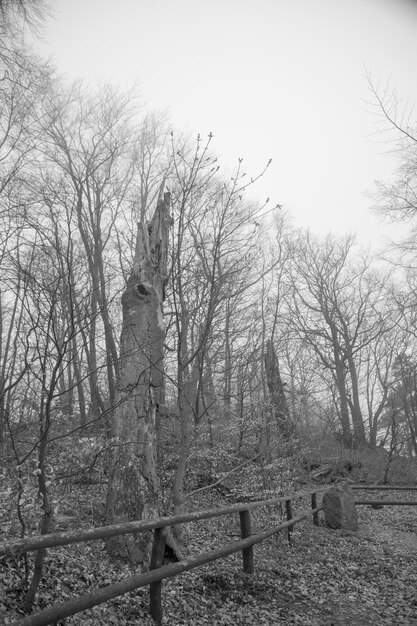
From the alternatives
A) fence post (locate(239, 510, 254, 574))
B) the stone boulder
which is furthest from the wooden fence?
the stone boulder

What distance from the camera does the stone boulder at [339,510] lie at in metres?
9.38

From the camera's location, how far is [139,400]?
596 centimetres

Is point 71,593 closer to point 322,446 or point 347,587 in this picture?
point 347,587

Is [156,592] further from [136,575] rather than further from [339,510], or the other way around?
[339,510]

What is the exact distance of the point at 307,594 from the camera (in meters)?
5.04

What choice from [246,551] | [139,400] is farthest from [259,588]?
[139,400]

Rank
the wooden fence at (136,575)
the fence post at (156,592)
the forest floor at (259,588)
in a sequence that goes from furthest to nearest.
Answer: the forest floor at (259,588), the fence post at (156,592), the wooden fence at (136,575)

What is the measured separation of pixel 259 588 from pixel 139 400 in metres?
2.59

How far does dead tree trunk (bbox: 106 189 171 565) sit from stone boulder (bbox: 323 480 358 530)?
17.1 ft

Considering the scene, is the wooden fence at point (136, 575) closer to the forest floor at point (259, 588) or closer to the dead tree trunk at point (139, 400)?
the forest floor at point (259, 588)

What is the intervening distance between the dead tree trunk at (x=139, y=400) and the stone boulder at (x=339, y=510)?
5222 mm

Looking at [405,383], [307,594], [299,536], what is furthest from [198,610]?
[405,383]

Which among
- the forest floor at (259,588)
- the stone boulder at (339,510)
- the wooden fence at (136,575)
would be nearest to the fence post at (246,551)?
the wooden fence at (136,575)

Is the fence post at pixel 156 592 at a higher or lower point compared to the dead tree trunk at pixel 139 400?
lower
